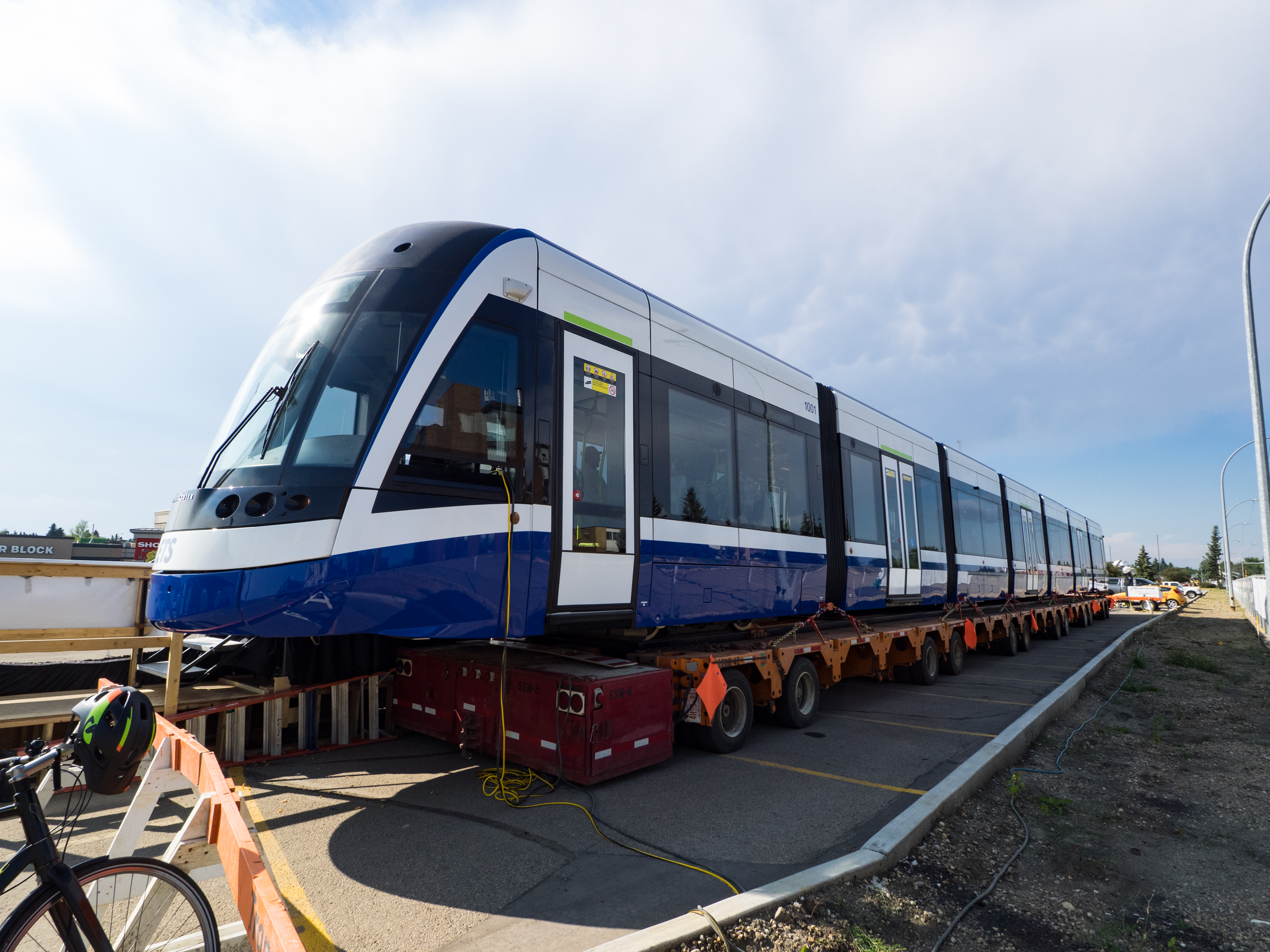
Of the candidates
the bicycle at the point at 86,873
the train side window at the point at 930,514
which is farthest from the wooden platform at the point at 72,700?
the train side window at the point at 930,514

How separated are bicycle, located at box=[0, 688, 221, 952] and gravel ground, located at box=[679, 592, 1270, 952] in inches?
84.0

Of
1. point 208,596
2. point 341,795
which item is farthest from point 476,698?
point 208,596

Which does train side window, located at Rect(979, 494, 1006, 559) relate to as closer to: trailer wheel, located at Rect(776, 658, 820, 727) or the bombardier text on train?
trailer wheel, located at Rect(776, 658, 820, 727)

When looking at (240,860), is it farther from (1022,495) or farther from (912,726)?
(1022,495)

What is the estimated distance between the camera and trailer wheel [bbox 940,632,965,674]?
40.4ft

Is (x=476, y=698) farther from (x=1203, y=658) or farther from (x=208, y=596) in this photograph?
(x=1203, y=658)

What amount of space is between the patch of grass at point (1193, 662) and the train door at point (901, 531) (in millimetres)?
5939

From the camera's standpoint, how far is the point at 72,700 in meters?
5.47

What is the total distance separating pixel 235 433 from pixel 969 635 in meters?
12.4

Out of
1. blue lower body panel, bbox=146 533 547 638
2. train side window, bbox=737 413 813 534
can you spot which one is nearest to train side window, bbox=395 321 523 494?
blue lower body panel, bbox=146 533 547 638

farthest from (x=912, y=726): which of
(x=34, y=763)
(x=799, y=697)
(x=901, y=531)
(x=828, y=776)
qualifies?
(x=34, y=763)

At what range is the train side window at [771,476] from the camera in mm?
7383

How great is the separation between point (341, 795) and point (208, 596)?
2.20 meters

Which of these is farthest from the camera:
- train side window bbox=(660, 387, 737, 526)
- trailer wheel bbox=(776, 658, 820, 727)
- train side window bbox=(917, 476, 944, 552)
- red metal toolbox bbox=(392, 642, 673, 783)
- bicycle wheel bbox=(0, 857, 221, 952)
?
train side window bbox=(917, 476, 944, 552)
